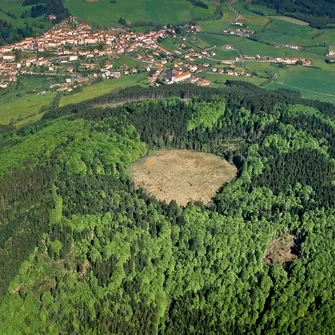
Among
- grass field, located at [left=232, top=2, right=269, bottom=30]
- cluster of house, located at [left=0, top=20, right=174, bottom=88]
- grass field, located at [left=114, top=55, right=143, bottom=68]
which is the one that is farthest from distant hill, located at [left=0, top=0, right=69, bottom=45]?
grass field, located at [left=232, top=2, right=269, bottom=30]

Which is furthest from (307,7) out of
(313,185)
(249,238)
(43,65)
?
(249,238)

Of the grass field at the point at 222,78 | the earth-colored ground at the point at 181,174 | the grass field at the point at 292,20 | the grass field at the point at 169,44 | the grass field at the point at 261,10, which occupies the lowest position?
the grass field at the point at 222,78

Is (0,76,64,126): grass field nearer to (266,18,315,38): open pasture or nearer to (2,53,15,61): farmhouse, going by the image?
(2,53,15,61): farmhouse

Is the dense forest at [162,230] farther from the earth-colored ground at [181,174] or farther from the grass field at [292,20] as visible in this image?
the grass field at [292,20]

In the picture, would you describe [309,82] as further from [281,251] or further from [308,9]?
[281,251]

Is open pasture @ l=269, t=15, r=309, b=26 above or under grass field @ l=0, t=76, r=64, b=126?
above

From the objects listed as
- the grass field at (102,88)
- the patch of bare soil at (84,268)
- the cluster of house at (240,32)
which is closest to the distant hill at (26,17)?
the grass field at (102,88)
